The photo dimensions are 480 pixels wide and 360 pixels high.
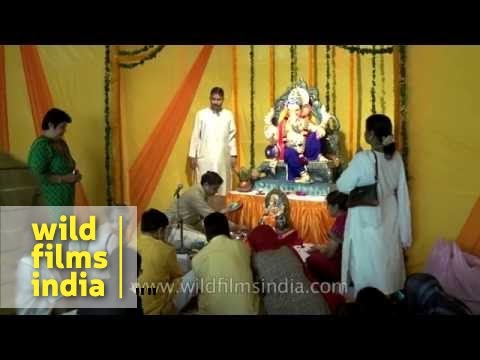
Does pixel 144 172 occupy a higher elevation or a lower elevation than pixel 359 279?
higher

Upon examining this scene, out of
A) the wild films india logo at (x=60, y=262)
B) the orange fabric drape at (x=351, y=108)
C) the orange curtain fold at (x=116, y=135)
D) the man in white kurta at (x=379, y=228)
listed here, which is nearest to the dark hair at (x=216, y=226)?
the wild films india logo at (x=60, y=262)

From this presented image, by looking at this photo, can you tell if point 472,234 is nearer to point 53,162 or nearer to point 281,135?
point 281,135

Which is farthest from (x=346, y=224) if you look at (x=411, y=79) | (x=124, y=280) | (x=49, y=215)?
(x=49, y=215)

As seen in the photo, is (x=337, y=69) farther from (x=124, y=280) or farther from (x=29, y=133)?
(x=124, y=280)

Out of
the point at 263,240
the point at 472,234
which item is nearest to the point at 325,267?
the point at 263,240

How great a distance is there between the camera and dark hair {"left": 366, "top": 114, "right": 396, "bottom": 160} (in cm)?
312

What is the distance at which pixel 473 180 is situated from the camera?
3330 mm

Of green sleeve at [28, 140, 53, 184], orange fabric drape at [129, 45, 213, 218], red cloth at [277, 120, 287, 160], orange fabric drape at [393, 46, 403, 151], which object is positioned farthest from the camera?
orange fabric drape at [129, 45, 213, 218]

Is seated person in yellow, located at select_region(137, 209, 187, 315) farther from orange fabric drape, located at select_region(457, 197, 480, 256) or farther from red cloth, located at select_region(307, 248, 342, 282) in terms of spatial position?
orange fabric drape, located at select_region(457, 197, 480, 256)

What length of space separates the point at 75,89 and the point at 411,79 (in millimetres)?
3143

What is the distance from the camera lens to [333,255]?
3.65 metres

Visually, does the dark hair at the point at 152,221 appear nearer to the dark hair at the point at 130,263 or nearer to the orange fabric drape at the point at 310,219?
the dark hair at the point at 130,263

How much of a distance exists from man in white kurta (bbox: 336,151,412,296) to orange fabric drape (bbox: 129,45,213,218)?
2.87 metres

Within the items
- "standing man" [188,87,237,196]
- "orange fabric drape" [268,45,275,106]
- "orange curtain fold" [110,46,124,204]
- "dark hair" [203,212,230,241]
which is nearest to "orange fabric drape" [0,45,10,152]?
"orange curtain fold" [110,46,124,204]
